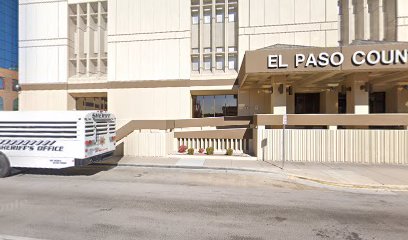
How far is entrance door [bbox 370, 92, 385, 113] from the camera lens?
1923cm

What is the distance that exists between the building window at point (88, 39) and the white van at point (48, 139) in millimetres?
13926

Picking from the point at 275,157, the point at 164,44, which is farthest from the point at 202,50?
the point at 275,157

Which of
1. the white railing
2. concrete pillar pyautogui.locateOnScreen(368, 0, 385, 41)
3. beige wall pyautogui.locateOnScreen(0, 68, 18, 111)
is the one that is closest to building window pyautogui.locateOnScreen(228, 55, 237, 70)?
the white railing

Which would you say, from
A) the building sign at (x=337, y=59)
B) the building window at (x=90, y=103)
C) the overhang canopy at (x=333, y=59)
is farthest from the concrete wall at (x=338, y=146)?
the building window at (x=90, y=103)

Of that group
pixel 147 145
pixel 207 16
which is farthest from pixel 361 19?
pixel 147 145

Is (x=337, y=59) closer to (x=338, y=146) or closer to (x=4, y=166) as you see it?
(x=338, y=146)

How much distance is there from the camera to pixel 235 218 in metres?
5.84

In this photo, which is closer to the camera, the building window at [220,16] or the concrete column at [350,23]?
the concrete column at [350,23]

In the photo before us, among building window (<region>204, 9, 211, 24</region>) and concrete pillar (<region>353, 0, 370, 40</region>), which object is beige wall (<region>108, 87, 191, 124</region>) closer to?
building window (<region>204, 9, 211, 24</region>)

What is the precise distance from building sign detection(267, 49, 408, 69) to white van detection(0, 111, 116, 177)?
9533 mm

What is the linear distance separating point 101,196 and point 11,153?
5.69 metres

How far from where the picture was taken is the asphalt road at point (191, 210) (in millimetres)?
5059

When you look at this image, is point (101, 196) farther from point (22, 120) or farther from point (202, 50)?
point (202, 50)

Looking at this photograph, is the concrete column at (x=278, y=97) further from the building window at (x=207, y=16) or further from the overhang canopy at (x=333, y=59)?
the building window at (x=207, y=16)
